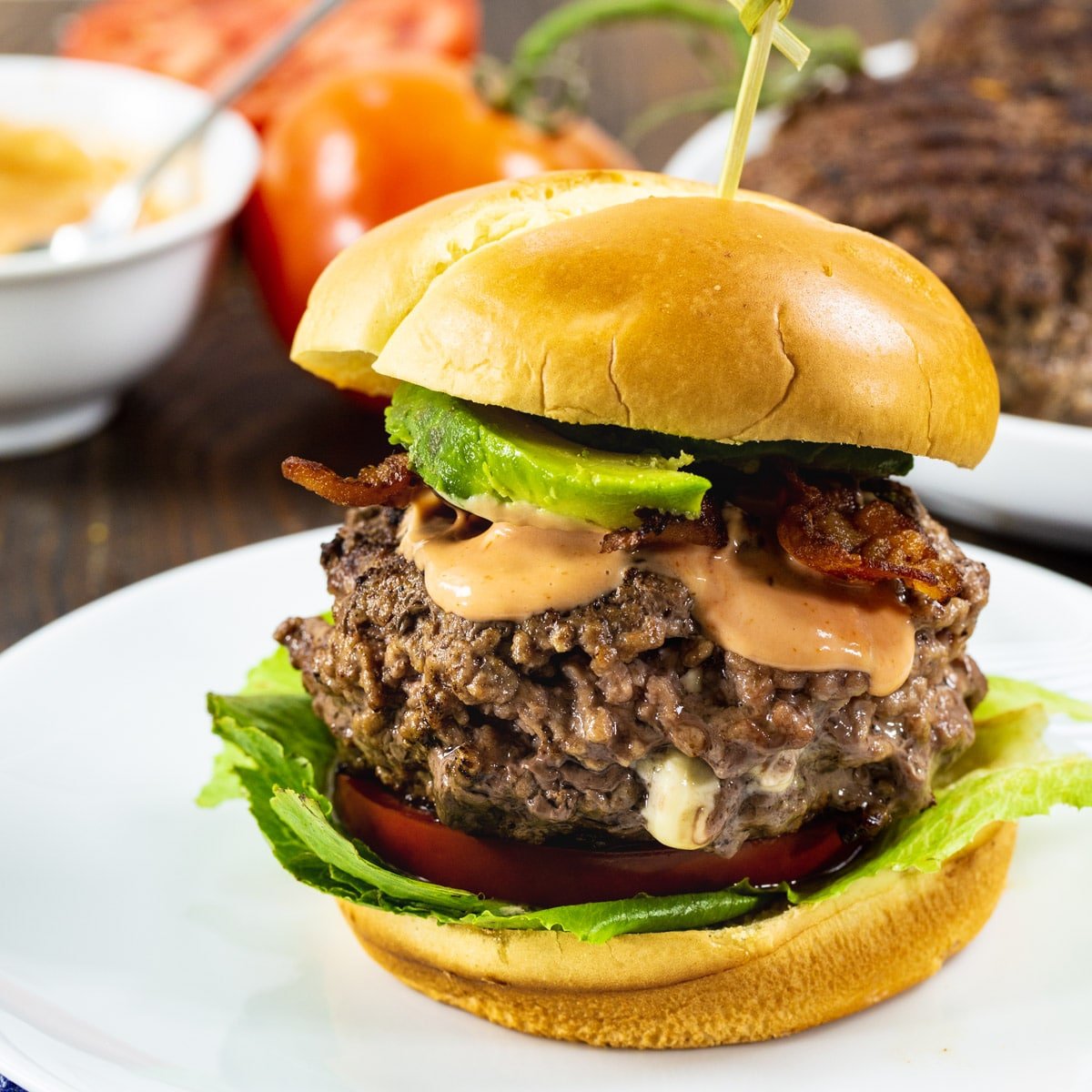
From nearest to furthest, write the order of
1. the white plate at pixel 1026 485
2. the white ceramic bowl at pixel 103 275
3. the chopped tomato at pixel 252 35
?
the white plate at pixel 1026 485
the white ceramic bowl at pixel 103 275
the chopped tomato at pixel 252 35

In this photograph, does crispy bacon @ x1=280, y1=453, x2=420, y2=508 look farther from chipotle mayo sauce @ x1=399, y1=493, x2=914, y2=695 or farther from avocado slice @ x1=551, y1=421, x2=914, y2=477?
avocado slice @ x1=551, y1=421, x2=914, y2=477

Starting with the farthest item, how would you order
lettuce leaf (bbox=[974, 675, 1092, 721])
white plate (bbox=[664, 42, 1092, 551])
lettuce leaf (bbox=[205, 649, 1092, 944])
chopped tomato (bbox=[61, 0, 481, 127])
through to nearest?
chopped tomato (bbox=[61, 0, 481, 127]) → white plate (bbox=[664, 42, 1092, 551]) → lettuce leaf (bbox=[974, 675, 1092, 721]) → lettuce leaf (bbox=[205, 649, 1092, 944])

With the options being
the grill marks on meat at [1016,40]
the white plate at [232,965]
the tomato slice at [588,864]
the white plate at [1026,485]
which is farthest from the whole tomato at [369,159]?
the tomato slice at [588,864]

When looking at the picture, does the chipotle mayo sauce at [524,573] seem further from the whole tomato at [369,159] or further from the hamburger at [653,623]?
the whole tomato at [369,159]

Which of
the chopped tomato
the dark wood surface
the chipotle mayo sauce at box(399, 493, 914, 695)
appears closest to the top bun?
→ the chipotle mayo sauce at box(399, 493, 914, 695)

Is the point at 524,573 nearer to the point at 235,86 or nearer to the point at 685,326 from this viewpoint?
the point at 685,326

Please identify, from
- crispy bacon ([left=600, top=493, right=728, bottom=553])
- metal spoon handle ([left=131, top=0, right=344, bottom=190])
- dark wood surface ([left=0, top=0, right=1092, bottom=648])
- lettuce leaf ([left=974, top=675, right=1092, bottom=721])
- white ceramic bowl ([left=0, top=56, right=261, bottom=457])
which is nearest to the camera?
crispy bacon ([left=600, top=493, right=728, bottom=553])
